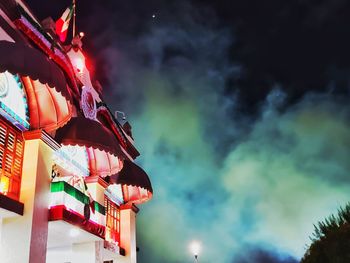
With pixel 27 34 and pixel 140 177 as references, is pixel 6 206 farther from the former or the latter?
pixel 140 177

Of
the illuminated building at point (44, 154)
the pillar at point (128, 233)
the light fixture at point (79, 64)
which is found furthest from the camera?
the pillar at point (128, 233)

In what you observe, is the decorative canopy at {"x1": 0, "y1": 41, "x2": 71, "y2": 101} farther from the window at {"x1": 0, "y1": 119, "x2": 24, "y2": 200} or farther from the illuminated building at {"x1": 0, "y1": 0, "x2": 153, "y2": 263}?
the window at {"x1": 0, "y1": 119, "x2": 24, "y2": 200}

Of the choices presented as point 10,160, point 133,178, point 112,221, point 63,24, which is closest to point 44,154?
point 10,160

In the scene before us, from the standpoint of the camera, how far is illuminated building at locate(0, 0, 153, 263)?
39.2 feet

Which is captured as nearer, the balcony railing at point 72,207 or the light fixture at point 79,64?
the balcony railing at point 72,207

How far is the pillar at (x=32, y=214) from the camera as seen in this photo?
39.6 ft

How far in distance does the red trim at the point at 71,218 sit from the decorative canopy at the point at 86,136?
221 cm

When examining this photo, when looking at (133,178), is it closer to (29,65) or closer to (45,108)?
(45,108)

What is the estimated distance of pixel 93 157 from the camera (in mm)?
17250

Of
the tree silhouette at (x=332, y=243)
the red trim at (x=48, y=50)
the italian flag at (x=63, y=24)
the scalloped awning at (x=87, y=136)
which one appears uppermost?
the italian flag at (x=63, y=24)

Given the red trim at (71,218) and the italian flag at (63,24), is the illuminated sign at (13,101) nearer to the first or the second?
the red trim at (71,218)

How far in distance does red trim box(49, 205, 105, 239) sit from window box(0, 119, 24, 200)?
1.27 m

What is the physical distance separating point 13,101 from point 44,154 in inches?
74.1

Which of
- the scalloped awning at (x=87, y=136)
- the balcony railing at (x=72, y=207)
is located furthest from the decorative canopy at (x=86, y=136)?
the balcony railing at (x=72, y=207)
